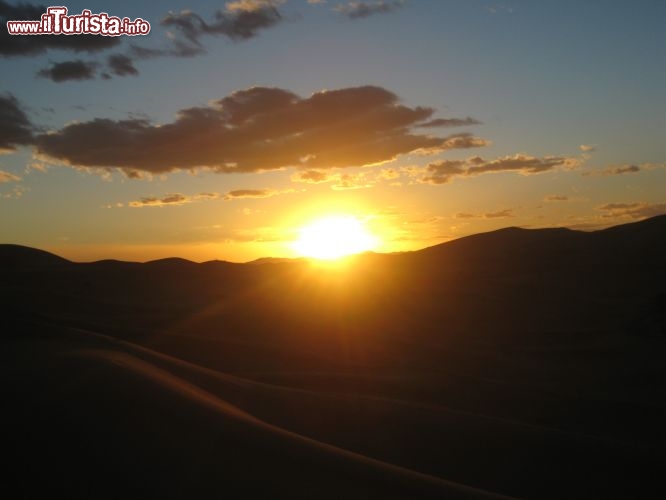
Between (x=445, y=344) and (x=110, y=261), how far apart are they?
81.2 feet

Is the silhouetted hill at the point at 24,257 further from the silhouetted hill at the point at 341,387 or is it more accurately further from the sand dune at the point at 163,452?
the sand dune at the point at 163,452

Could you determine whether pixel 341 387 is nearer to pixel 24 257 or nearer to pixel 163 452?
pixel 163 452

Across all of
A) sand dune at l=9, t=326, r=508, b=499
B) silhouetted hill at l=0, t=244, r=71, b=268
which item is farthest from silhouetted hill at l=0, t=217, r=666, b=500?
silhouetted hill at l=0, t=244, r=71, b=268

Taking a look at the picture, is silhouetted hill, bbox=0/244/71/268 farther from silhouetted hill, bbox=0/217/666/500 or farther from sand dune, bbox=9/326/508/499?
sand dune, bbox=9/326/508/499

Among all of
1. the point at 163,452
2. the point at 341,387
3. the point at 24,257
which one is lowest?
the point at 341,387

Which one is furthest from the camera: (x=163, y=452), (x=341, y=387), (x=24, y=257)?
(x=24, y=257)

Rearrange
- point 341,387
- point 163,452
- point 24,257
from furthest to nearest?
point 24,257, point 341,387, point 163,452

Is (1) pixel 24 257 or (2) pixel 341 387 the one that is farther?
(1) pixel 24 257

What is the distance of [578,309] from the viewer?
22828 millimetres

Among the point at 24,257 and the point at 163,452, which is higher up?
the point at 24,257

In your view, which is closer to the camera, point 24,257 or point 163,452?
point 163,452

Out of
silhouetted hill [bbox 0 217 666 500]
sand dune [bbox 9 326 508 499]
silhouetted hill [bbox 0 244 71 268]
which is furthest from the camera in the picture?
silhouetted hill [bbox 0 244 71 268]

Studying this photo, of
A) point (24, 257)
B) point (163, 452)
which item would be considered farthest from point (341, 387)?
point (24, 257)

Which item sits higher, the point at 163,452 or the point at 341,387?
the point at 163,452
